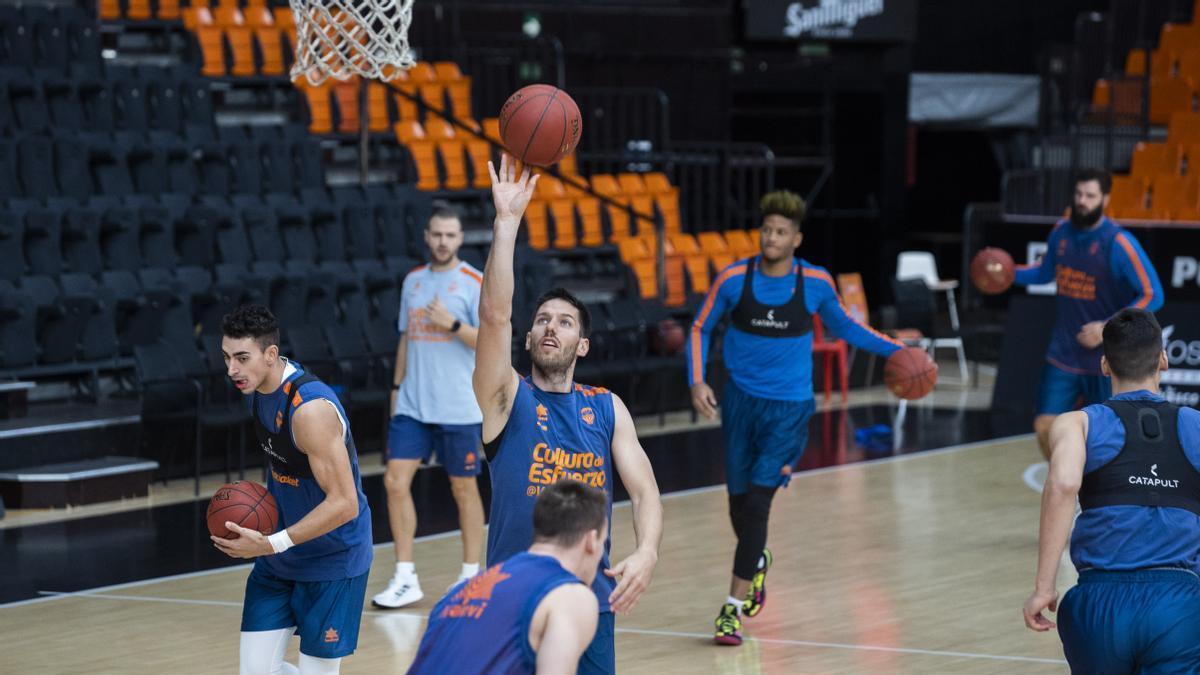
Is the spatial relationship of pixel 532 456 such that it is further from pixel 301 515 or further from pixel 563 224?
pixel 563 224

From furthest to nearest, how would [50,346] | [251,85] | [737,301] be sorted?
[251,85], [50,346], [737,301]

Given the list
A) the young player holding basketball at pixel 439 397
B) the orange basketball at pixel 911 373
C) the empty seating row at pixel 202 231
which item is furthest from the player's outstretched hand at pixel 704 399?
the empty seating row at pixel 202 231

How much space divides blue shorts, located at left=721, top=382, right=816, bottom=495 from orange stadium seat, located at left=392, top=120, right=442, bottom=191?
798cm

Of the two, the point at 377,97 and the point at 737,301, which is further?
the point at 377,97

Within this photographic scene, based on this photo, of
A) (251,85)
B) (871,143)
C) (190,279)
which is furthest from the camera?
(871,143)

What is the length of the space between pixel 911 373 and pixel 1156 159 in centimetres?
1033

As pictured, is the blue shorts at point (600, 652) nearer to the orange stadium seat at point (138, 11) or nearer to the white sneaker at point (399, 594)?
the white sneaker at point (399, 594)

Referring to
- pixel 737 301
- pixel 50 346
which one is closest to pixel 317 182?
pixel 50 346

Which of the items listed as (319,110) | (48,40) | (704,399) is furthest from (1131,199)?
(704,399)

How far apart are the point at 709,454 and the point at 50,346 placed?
4.75 metres

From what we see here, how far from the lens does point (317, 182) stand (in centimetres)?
1417

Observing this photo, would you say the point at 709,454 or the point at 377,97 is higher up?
the point at 377,97

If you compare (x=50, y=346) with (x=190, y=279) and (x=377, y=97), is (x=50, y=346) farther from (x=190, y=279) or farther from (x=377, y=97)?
(x=377, y=97)

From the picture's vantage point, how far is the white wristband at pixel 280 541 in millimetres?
5008
